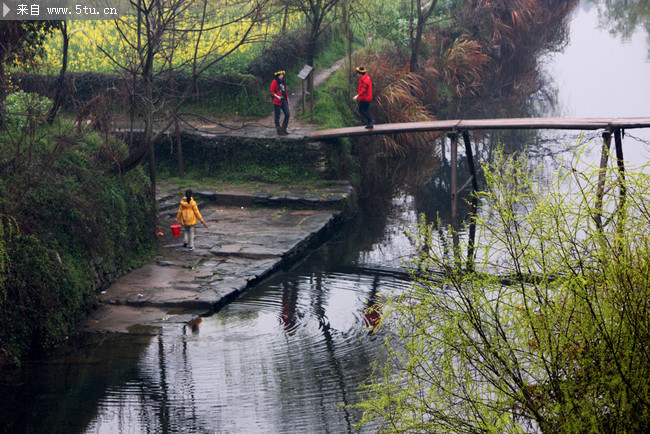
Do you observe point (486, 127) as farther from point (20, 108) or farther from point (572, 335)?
point (572, 335)

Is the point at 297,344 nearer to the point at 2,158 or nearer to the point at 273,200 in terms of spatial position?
the point at 2,158

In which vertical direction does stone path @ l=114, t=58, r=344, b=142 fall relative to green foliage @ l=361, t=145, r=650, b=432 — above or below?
above

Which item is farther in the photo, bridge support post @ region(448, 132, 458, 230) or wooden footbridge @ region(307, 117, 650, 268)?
bridge support post @ region(448, 132, 458, 230)

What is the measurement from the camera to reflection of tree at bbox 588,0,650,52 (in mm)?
40188

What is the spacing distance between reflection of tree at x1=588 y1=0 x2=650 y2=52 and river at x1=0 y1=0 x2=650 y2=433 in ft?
106

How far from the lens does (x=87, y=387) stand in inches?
322

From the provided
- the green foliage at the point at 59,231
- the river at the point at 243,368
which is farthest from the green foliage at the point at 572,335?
the green foliage at the point at 59,231

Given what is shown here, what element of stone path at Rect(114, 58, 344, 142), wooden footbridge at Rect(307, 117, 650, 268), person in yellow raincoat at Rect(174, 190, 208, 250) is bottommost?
person in yellow raincoat at Rect(174, 190, 208, 250)

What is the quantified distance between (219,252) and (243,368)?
442 cm

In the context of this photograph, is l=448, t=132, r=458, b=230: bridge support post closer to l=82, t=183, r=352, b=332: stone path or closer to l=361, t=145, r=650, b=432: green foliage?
l=82, t=183, r=352, b=332: stone path

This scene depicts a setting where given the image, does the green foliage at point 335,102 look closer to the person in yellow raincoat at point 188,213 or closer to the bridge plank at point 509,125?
the bridge plank at point 509,125

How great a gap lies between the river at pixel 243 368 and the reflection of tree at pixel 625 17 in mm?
32240

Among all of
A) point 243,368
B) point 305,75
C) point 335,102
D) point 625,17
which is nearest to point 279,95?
point 305,75

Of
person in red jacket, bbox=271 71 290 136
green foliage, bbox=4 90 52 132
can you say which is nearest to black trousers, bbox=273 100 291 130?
person in red jacket, bbox=271 71 290 136
